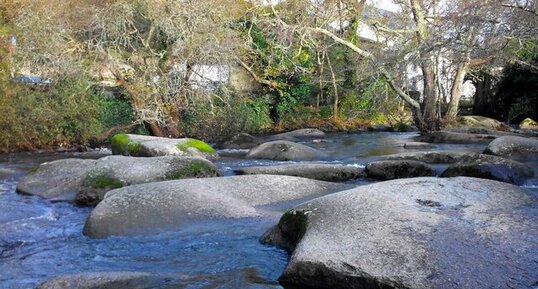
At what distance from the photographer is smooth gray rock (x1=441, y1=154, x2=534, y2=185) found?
864cm

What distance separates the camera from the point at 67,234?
6359 mm

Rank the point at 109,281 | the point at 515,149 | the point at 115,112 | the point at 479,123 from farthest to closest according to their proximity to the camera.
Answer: the point at 479,123, the point at 115,112, the point at 515,149, the point at 109,281

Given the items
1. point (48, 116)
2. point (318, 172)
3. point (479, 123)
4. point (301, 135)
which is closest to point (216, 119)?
point (301, 135)

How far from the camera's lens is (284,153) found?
43.5ft

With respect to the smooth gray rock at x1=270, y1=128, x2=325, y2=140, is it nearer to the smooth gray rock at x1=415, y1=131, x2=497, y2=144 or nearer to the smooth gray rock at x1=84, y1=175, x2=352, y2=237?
the smooth gray rock at x1=415, y1=131, x2=497, y2=144

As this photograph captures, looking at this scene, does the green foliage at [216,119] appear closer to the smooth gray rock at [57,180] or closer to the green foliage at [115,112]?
the green foliage at [115,112]

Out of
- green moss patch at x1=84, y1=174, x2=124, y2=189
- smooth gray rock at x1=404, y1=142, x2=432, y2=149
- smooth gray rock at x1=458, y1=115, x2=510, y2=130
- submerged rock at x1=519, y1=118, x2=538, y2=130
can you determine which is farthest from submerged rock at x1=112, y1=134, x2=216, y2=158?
submerged rock at x1=519, y1=118, x2=538, y2=130

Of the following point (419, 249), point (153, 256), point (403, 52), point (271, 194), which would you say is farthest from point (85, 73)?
point (419, 249)

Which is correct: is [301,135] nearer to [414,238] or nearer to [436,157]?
[436,157]

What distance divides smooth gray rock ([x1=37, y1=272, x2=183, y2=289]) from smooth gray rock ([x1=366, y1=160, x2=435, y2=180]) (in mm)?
5987

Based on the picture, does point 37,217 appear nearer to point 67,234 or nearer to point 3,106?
point 67,234

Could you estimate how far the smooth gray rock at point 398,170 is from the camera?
9539 millimetres

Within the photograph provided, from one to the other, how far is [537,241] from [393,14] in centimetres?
2231

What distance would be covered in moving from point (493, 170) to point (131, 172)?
19.8ft
